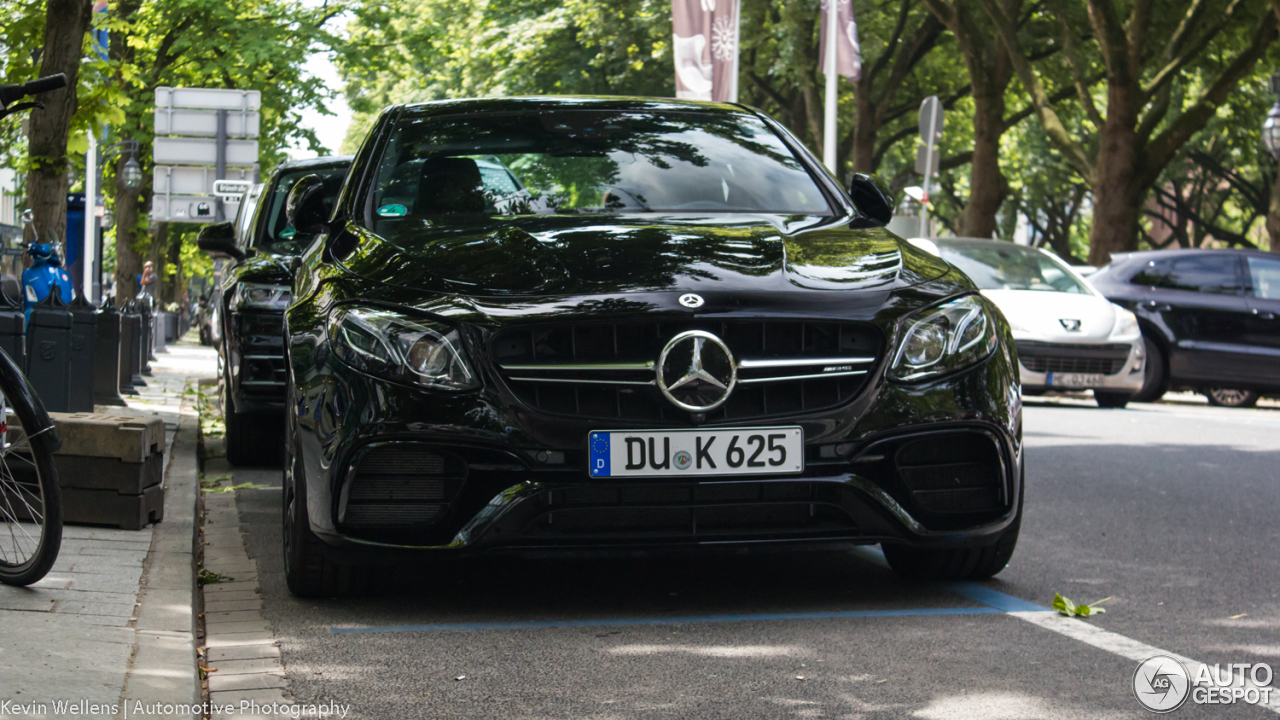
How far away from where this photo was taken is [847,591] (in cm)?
513

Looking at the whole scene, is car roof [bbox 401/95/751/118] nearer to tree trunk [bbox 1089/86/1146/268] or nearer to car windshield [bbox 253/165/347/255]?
car windshield [bbox 253/165/347/255]

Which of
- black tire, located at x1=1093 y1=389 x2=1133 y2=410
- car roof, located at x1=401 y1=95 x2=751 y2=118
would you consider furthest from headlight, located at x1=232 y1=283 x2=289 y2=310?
black tire, located at x1=1093 y1=389 x2=1133 y2=410

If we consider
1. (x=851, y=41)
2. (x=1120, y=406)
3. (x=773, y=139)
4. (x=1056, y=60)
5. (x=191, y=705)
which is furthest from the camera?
(x=1056, y=60)

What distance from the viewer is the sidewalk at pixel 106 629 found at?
3432mm

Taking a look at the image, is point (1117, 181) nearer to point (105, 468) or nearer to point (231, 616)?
point (105, 468)

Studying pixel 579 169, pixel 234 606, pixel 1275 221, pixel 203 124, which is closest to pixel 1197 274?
pixel 1275 221

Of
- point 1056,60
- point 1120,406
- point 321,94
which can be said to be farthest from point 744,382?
point 1056,60

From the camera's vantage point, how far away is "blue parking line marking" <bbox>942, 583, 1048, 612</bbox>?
193 inches

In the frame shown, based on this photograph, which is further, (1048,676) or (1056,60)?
(1056,60)

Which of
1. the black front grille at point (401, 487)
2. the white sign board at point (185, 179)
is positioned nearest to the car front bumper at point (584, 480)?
the black front grille at point (401, 487)

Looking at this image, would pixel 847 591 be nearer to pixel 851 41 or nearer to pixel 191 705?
pixel 191 705

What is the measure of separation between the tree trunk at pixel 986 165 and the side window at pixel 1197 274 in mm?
8956

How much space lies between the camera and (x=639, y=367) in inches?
171

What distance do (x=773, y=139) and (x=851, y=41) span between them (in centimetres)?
1355
